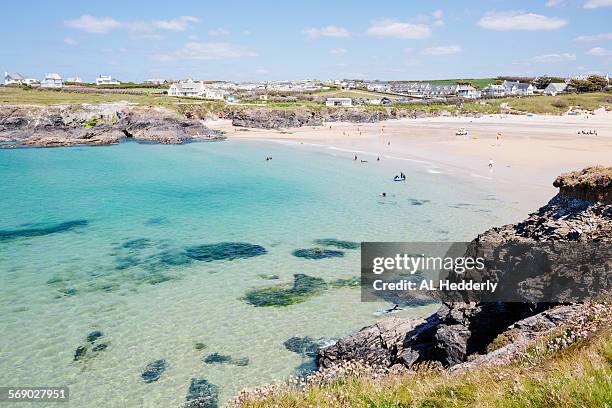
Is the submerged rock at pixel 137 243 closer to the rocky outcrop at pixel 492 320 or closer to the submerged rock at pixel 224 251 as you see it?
the submerged rock at pixel 224 251

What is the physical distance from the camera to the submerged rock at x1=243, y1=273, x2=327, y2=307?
1956 cm

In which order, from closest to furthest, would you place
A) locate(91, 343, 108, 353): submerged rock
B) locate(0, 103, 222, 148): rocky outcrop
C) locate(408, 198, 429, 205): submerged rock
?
locate(91, 343, 108, 353): submerged rock < locate(408, 198, 429, 205): submerged rock < locate(0, 103, 222, 148): rocky outcrop

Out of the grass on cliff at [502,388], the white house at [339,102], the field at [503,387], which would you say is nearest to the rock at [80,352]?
the field at [503,387]

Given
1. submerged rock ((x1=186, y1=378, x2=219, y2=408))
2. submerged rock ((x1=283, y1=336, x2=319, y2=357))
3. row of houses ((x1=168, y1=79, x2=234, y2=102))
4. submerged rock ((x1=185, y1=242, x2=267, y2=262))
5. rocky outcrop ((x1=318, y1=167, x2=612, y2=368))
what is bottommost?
submerged rock ((x1=186, y1=378, x2=219, y2=408))

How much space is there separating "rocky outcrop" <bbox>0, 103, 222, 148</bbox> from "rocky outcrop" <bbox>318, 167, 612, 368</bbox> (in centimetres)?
8526

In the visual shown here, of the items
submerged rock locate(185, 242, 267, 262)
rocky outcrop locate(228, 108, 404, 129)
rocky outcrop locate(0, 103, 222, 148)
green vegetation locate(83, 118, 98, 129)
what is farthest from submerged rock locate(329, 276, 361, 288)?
rocky outcrop locate(228, 108, 404, 129)

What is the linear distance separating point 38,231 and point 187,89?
5930 inches

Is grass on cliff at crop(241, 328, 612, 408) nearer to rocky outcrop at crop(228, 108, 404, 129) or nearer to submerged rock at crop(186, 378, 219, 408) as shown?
submerged rock at crop(186, 378, 219, 408)

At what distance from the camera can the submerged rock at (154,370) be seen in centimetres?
1412

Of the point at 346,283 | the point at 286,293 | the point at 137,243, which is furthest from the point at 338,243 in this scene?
the point at 137,243

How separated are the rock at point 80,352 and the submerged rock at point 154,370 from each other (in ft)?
8.78

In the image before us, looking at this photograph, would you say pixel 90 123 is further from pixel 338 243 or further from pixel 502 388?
pixel 502 388

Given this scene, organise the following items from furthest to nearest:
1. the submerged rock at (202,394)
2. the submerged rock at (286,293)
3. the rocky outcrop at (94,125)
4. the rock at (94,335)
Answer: the rocky outcrop at (94,125) < the submerged rock at (286,293) < the rock at (94,335) < the submerged rock at (202,394)

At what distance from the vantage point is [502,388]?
611 cm
